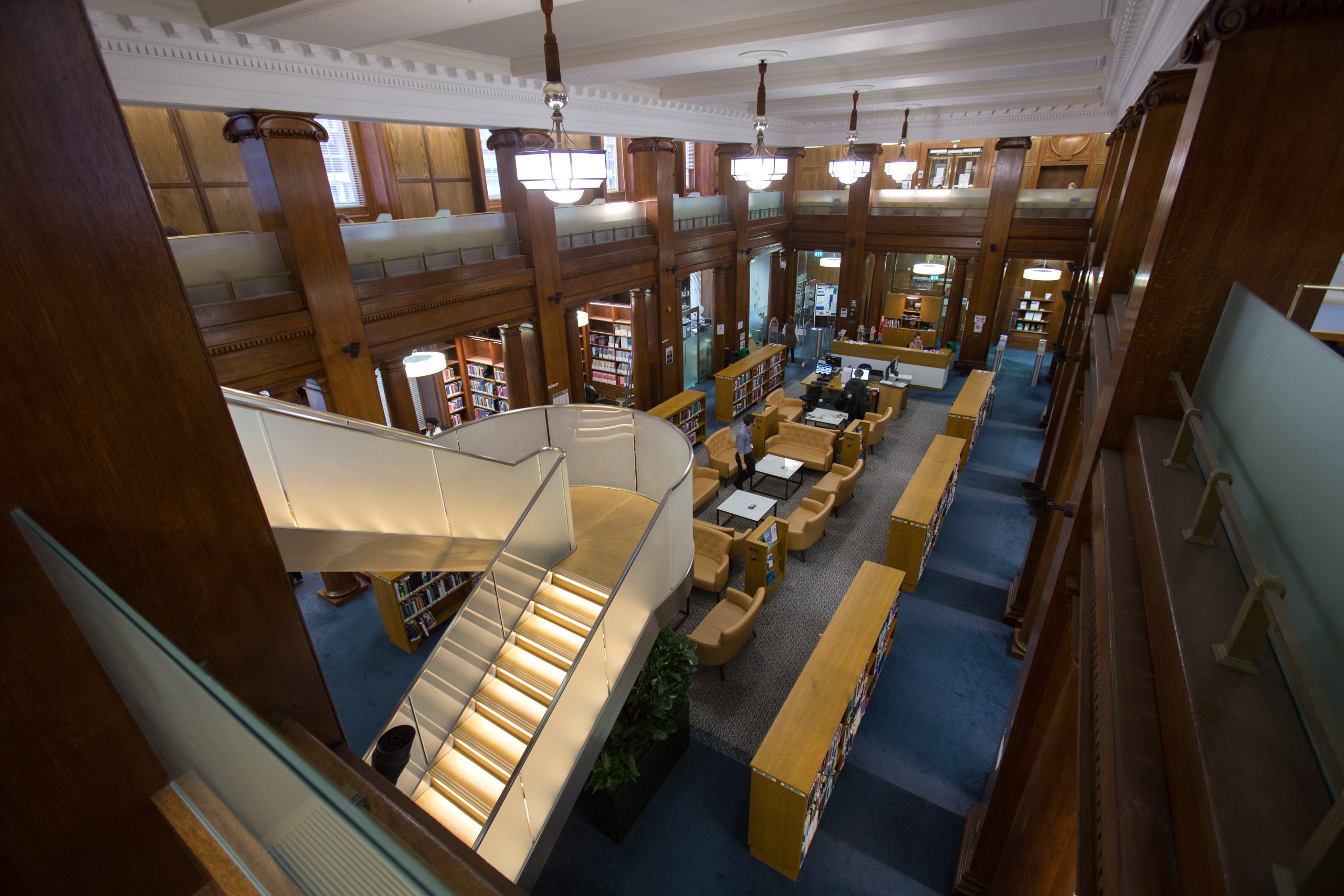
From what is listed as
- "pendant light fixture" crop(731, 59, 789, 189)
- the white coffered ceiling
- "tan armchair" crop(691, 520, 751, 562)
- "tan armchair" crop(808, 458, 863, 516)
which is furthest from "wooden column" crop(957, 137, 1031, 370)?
"tan armchair" crop(691, 520, 751, 562)

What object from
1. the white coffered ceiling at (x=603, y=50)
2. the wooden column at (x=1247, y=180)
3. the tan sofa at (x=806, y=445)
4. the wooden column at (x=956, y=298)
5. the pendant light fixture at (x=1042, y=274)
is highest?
the white coffered ceiling at (x=603, y=50)

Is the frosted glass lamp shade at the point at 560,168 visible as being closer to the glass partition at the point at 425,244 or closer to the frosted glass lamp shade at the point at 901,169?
the glass partition at the point at 425,244

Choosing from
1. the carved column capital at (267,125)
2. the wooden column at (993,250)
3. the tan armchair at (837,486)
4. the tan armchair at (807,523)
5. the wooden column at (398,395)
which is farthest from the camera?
the wooden column at (993,250)

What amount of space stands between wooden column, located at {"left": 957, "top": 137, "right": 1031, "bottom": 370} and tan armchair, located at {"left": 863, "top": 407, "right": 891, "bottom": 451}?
591 cm

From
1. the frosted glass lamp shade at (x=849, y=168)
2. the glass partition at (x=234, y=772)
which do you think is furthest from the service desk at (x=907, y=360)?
the glass partition at (x=234, y=772)

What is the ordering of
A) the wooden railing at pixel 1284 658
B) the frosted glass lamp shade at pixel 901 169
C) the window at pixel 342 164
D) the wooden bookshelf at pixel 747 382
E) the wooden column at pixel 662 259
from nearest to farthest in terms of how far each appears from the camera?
the wooden railing at pixel 1284 658 < the window at pixel 342 164 < the wooden column at pixel 662 259 < the frosted glass lamp shade at pixel 901 169 < the wooden bookshelf at pixel 747 382

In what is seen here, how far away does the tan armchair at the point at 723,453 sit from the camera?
11070 mm

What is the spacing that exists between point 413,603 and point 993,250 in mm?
15694

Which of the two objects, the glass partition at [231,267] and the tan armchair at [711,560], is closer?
the glass partition at [231,267]

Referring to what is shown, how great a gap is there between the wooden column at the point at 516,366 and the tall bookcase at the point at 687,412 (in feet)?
8.06

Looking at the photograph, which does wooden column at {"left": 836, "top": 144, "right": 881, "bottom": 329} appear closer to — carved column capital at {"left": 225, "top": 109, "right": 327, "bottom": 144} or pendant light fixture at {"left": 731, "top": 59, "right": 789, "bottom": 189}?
pendant light fixture at {"left": 731, "top": 59, "right": 789, "bottom": 189}

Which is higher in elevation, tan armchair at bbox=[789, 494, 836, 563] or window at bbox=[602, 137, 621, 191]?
window at bbox=[602, 137, 621, 191]

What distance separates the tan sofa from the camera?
37.2 feet

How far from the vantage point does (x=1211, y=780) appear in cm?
136
